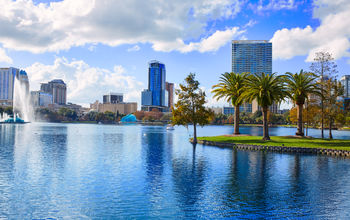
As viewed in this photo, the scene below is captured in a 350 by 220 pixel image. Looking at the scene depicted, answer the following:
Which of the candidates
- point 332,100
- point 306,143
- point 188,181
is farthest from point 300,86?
point 188,181

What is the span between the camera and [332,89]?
70.6 m

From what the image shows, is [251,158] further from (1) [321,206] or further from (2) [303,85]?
(2) [303,85]

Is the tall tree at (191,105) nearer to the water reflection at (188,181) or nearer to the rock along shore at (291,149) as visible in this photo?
the rock along shore at (291,149)

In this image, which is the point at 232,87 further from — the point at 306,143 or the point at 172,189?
the point at 172,189

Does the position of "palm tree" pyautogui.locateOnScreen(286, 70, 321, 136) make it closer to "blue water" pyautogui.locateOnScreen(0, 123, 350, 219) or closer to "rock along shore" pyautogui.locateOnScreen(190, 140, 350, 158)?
"rock along shore" pyautogui.locateOnScreen(190, 140, 350, 158)

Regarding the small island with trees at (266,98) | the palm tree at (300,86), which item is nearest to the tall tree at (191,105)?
the small island with trees at (266,98)

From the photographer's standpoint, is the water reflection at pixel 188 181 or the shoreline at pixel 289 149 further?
the shoreline at pixel 289 149

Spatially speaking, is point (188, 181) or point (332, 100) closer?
point (188, 181)

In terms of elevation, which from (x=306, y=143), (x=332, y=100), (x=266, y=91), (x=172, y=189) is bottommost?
(x=172, y=189)

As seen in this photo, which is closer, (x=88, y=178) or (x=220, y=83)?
(x=88, y=178)

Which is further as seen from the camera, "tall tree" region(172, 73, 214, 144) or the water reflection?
"tall tree" region(172, 73, 214, 144)

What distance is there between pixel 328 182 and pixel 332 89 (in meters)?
51.6

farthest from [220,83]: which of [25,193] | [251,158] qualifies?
[25,193]

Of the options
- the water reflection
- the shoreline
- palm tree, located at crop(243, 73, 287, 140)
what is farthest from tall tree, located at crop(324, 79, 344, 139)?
the water reflection
